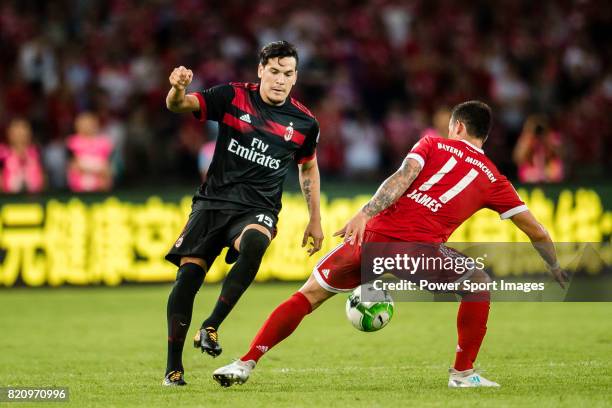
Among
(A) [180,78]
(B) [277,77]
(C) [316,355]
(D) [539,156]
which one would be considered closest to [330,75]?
(D) [539,156]

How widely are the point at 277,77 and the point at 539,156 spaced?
901cm

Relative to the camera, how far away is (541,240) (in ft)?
24.2

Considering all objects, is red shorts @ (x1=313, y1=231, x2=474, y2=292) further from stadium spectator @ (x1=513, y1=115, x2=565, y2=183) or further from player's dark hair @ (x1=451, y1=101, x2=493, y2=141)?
stadium spectator @ (x1=513, y1=115, x2=565, y2=183)

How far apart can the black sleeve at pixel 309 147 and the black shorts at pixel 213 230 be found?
541 millimetres

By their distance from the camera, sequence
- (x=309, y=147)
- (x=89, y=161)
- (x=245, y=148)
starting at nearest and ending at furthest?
(x=245, y=148) → (x=309, y=147) → (x=89, y=161)

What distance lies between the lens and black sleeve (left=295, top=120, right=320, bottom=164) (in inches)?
315

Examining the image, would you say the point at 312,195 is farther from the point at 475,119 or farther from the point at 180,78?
the point at 180,78

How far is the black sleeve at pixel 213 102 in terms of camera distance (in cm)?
766

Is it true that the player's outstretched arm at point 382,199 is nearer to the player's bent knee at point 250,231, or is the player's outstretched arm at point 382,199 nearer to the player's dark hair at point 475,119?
the player's dark hair at point 475,119

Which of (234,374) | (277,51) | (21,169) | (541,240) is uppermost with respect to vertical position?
(277,51)

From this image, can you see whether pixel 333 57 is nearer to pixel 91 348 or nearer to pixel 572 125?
pixel 572 125

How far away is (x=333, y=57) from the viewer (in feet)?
61.5

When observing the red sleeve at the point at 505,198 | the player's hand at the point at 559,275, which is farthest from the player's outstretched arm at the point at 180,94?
the player's hand at the point at 559,275

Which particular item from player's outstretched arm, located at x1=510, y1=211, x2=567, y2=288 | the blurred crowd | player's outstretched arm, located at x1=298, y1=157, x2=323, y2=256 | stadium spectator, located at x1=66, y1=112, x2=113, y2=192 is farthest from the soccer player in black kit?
the blurred crowd
